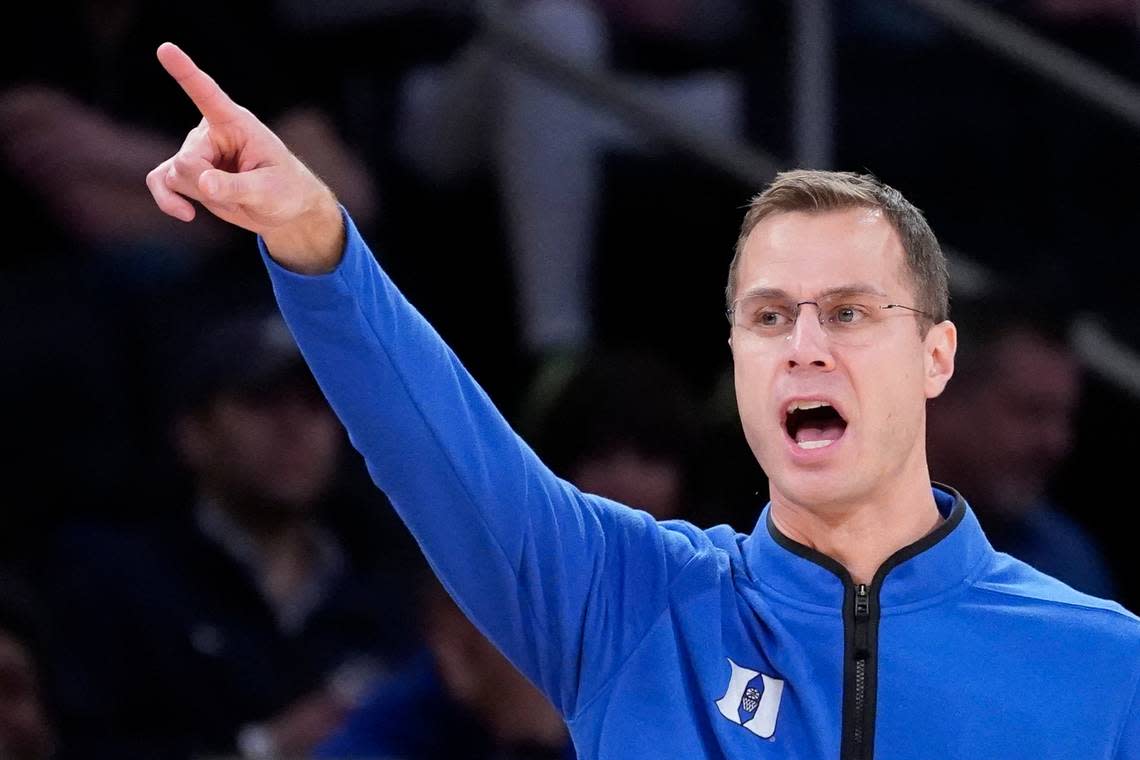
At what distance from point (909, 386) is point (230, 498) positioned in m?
1.96

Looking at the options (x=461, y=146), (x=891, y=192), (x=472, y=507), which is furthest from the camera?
(x=461, y=146)

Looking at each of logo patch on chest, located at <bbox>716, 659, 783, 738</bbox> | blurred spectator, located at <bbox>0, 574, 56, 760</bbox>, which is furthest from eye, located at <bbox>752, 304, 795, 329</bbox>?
blurred spectator, located at <bbox>0, 574, 56, 760</bbox>

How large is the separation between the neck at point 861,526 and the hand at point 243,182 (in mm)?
622

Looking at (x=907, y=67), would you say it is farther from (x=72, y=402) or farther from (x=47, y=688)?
(x=47, y=688)

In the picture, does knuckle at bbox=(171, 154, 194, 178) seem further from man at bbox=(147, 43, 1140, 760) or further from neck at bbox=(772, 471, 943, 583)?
neck at bbox=(772, 471, 943, 583)

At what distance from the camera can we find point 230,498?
3.58 metres

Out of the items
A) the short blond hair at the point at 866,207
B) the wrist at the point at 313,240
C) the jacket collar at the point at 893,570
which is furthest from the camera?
the short blond hair at the point at 866,207

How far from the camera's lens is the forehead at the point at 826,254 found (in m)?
1.95

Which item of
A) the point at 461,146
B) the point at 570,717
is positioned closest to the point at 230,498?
the point at 461,146

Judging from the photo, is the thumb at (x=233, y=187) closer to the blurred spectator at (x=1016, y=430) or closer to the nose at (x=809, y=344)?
the nose at (x=809, y=344)

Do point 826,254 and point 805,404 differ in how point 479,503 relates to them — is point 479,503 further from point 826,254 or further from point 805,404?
point 826,254

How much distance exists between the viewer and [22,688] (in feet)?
11.1

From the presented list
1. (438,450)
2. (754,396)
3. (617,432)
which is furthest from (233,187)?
(617,432)

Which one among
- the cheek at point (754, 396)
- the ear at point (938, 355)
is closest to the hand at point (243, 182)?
the cheek at point (754, 396)
